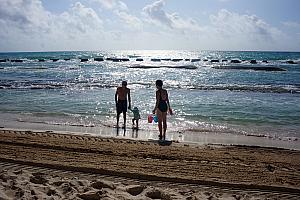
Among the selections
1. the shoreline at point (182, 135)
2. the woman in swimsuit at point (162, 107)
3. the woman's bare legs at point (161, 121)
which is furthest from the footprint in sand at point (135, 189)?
the woman's bare legs at point (161, 121)

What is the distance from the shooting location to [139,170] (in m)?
6.12

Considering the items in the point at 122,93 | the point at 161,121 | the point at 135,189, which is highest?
the point at 122,93

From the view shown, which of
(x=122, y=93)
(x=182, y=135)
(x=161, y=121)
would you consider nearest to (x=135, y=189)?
(x=161, y=121)

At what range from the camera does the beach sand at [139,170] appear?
5055 mm

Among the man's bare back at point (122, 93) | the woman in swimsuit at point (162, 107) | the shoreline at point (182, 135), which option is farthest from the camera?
the man's bare back at point (122, 93)

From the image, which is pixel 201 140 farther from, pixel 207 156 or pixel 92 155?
pixel 92 155

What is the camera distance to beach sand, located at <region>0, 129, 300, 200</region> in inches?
199

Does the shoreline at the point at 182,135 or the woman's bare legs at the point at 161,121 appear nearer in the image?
the shoreline at the point at 182,135

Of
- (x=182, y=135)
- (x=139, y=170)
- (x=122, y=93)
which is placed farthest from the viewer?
(x=122, y=93)

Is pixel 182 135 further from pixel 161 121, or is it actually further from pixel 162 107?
pixel 162 107

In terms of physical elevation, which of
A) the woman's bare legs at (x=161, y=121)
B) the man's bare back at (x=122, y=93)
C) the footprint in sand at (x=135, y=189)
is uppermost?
the man's bare back at (x=122, y=93)

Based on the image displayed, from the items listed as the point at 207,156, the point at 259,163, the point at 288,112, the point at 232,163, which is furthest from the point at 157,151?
the point at 288,112

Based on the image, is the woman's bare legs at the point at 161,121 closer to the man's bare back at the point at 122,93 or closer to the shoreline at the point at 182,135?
the shoreline at the point at 182,135

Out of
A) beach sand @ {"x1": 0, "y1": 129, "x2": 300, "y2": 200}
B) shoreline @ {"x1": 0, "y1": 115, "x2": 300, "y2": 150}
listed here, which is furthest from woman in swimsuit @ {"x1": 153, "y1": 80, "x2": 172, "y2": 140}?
beach sand @ {"x1": 0, "y1": 129, "x2": 300, "y2": 200}
